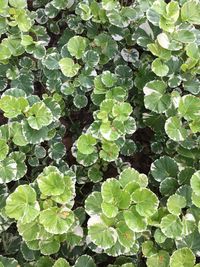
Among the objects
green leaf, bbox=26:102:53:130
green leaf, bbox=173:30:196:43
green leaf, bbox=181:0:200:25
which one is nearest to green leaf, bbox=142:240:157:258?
green leaf, bbox=26:102:53:130

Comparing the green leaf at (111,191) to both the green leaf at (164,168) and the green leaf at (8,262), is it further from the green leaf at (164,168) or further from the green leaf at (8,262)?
the green leaf at (8,262)

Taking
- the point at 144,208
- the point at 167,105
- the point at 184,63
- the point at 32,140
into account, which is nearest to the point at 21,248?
the point at 32,140

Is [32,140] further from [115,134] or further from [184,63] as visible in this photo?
[184,63]

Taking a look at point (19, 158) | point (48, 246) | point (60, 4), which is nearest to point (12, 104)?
point (19, 158)

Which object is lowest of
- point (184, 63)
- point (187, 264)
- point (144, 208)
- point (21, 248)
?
point (21, 248)

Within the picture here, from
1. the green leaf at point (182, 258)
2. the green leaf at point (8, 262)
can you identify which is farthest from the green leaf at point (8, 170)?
the green leaf at point (182, 258)

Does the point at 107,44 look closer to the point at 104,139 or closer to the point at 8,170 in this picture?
the point at 104,139

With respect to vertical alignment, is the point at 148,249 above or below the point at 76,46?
below
